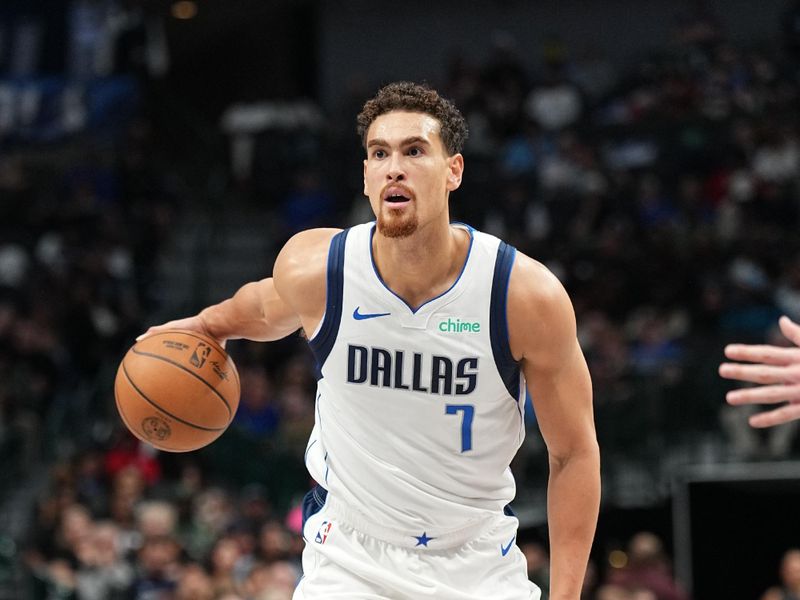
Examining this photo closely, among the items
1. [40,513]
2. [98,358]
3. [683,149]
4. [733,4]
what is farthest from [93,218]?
[733,4]

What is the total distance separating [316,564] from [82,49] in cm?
1664

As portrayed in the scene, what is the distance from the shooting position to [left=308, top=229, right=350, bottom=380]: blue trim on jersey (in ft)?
15.8

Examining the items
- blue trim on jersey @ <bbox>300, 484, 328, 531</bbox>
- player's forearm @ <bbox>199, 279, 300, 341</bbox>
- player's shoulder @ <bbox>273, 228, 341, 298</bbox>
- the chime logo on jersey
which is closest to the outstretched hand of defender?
the chime logo on jersey

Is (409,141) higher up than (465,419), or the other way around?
(409,141)

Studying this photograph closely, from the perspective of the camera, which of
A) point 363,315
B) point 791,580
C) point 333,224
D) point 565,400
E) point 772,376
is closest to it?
point 772,376

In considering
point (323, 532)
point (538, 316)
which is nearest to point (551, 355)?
point (538, 316)

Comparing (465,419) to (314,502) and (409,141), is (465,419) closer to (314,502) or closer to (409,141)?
(314,502)

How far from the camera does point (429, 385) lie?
15.6ft

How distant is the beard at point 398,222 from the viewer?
463 cm

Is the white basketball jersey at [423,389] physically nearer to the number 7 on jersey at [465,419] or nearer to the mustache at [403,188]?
the number 7 on jersey at [465,419]

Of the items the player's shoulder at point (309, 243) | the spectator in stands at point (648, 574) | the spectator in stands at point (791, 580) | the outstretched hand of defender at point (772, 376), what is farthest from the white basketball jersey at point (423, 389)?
the spectator in stands at point (648, 574)

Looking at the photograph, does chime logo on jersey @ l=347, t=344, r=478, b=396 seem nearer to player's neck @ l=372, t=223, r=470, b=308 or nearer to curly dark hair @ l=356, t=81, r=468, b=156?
player's neck @ l=372, t=223, r=470, b=308

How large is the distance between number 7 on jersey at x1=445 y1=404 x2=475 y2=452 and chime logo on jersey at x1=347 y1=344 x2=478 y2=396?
50mm

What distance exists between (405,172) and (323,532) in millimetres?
1345
